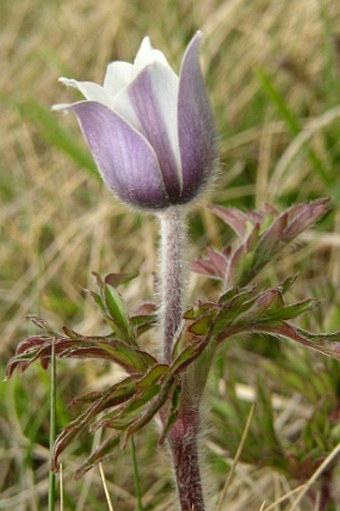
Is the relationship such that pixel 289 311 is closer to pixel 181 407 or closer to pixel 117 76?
pixel 181 407

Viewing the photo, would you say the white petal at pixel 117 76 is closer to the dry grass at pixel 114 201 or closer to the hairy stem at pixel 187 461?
the hairy stem at pixel 187 461

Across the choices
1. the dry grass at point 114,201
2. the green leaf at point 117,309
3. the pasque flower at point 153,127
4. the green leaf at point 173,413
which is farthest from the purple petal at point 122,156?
the dry grass at point 114,201

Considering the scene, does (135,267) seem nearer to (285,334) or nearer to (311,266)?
(311,266)

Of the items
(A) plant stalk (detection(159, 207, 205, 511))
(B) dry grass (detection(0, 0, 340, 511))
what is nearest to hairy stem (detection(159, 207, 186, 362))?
(A) plant stalk (detection(159, 207, 205, 511))

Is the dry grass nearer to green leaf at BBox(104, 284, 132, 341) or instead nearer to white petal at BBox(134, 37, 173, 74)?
green leaf at BBox(104, 284, 132, 341)

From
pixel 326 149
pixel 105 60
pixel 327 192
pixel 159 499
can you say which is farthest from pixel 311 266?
pixel 105 60

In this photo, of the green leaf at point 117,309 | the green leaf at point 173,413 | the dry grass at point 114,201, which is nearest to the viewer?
the green leaf at point 173,413
